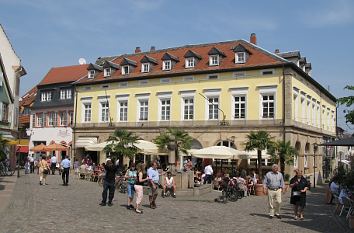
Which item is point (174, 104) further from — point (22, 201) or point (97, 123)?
→ point (22, 201)

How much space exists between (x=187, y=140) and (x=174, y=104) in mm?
8787

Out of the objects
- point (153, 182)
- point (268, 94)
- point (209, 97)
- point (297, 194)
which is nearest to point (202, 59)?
point (209, 97)

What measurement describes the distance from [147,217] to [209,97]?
2197 centimetres

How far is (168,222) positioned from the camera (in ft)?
40.6

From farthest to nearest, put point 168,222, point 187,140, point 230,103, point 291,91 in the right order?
point 230,103 → point 291,91 → point 187,140 → point 168,222

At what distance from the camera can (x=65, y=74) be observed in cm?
4994

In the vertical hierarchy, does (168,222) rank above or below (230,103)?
below

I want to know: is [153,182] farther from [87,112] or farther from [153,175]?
[87,112]

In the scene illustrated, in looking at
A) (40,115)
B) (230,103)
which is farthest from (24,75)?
(230,103)

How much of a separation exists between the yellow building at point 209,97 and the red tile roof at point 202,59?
7 centimetres

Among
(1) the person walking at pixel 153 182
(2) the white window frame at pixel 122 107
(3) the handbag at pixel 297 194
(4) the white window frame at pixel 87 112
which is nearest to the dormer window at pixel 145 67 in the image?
(2) the white window frame at pixel 122 107

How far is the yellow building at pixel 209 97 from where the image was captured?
3206 cm

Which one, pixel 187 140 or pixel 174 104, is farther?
pixel 174 104

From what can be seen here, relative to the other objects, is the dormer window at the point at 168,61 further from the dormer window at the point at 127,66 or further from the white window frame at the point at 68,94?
the white window frame at the point at 68,94
